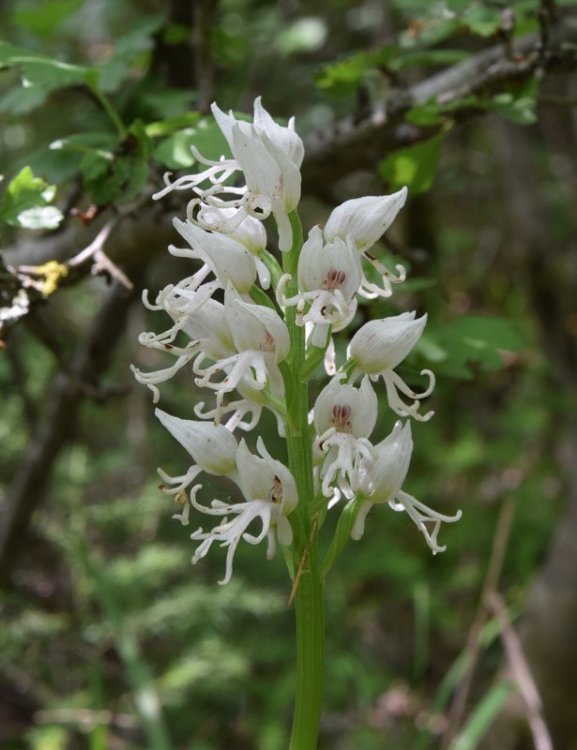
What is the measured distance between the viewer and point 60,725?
2.38m

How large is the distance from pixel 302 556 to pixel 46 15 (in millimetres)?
1224

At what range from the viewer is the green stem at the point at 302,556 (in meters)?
0.86

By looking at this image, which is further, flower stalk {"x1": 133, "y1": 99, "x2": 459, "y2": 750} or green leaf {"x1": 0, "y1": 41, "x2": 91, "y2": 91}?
green leaf {"x1": 0, "y1": 41, "x2": 91, "y2": 91}

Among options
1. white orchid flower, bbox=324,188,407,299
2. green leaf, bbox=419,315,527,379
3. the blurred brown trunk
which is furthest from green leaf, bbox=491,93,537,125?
the blurred brown trunk

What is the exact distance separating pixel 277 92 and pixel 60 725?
226cm

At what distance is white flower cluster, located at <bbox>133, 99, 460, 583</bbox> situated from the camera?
0.84m

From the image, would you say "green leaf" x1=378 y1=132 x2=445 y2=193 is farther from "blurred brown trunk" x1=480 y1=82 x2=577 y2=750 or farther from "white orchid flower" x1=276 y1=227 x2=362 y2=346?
"blurred brown trunk" x1=480 y1=82 x2=577 y2=750

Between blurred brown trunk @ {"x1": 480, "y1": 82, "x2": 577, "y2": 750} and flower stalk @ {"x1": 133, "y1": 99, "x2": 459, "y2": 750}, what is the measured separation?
2129mm

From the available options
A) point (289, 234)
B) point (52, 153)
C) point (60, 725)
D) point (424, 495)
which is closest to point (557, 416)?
point (424, 495)

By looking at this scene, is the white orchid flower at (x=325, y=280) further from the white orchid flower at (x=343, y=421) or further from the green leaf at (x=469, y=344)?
the green leaf at (x=469, y=344)

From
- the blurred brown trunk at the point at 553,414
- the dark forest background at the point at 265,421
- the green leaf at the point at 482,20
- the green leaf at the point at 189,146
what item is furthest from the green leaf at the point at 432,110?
the blurred brown trunk at the point at 553,414

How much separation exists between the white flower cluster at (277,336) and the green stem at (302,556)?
11mm

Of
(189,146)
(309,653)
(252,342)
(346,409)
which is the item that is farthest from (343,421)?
(189,146)

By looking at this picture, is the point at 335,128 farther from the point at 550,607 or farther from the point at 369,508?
the point at 550,607
